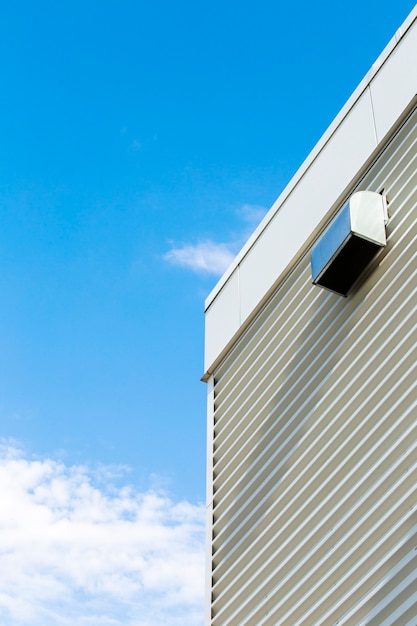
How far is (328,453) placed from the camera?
5691mm

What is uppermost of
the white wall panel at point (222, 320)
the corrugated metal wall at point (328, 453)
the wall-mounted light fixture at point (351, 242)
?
the white wall panel at point (222, 320)

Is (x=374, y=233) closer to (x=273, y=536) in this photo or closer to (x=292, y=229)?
(x=292, y=229)

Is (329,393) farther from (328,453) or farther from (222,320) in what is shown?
(222,320)

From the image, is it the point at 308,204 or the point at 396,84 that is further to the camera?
the point at 308,204

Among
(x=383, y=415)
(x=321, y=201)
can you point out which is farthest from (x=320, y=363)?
(x=321, y=201)

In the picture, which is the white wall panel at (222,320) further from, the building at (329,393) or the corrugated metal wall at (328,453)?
the corrugated metal wall at (328,453)

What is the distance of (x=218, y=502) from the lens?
6.94 meters

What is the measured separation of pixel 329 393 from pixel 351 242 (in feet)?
3.21

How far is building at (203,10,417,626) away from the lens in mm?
5004

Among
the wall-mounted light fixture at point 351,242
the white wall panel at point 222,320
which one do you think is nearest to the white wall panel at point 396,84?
the wall-mounted light fixture at point 351,242

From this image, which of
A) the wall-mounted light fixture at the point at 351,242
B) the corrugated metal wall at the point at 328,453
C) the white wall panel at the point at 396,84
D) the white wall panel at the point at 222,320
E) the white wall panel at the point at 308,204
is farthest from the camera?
the white wall panel at the point at 222,320

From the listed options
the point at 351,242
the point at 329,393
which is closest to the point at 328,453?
the point at 329,393

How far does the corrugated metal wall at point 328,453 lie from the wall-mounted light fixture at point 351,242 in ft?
0.29

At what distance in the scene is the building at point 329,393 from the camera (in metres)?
5.00
